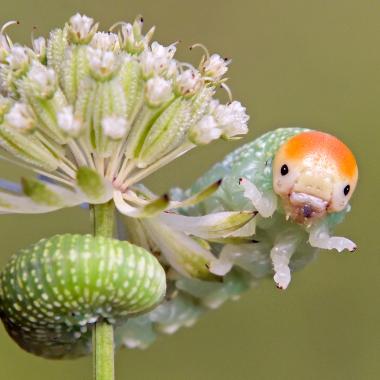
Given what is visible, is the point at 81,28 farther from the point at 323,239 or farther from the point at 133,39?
the point at 323,239

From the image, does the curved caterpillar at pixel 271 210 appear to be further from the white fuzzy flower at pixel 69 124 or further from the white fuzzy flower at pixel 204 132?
the white fuzzy flower at pixel 69 124

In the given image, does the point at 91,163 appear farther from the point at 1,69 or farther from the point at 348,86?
the point at 348,86

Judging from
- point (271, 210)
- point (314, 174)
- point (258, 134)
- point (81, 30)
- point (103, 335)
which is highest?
point (81, 30)

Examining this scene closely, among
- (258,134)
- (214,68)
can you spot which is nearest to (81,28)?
(214,68)

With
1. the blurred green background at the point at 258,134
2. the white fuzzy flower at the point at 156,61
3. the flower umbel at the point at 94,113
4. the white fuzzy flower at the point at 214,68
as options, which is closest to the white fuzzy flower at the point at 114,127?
the flower umbel at the point at 94,113

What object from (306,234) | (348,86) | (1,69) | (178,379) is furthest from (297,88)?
(1,69)

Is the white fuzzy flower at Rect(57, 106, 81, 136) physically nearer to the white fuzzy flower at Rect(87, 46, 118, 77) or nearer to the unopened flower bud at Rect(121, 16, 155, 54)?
the white fuzzy flower at Rect(87, 46, 118, 77)
